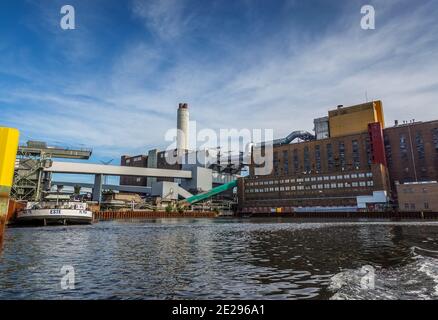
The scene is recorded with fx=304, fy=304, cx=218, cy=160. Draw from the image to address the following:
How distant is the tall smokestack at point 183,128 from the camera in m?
126

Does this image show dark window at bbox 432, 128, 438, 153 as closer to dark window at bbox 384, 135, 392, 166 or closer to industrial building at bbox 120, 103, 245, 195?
dark window at bbox 384, 135, 392, 166

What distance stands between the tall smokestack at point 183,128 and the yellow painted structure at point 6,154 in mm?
112202

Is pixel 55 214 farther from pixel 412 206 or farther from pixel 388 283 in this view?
pixel 412 206

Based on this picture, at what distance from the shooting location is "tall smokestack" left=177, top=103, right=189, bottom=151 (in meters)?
126

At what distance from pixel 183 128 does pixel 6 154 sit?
11482 centimetres

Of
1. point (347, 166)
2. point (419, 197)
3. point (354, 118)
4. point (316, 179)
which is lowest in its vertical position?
point (419, 197)

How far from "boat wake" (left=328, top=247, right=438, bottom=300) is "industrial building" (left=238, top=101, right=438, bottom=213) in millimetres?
89492

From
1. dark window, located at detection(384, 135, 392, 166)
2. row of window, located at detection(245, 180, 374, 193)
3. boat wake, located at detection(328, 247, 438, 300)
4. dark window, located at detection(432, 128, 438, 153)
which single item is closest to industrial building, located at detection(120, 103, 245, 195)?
row of window, located at detection(245, 180, 374, 193)

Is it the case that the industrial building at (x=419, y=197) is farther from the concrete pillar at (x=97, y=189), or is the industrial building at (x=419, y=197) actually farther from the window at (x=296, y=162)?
the concrete pillar at (x=97, y=189)

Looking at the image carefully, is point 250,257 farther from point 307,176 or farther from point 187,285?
point 307,176

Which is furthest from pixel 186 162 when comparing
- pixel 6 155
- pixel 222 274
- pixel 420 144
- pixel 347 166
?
pixel 222 274

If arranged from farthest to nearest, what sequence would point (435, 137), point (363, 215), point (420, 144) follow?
point (420, 144) → point (435, 137) → point (363, 215)

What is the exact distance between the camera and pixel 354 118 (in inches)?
4454
